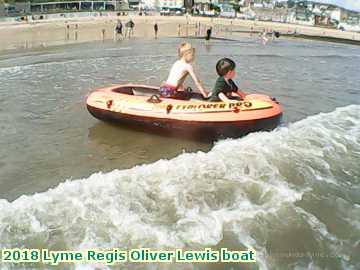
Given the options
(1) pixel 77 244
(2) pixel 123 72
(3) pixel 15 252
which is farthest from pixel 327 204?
(2) pixel 123 72

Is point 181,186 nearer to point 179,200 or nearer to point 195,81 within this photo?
point 179,200

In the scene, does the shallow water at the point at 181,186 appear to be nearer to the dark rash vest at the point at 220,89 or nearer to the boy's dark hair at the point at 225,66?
the dark rash vest at the point at 220,89

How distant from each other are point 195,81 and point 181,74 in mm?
414

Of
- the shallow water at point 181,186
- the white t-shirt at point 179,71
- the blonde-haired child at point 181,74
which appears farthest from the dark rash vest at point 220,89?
the shallow water at point 181,186

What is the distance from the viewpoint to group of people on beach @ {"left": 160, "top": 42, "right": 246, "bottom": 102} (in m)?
8.69

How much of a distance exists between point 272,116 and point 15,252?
544 centimetres

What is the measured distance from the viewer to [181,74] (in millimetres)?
9039

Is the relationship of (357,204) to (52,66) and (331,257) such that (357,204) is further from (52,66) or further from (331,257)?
(52,66)

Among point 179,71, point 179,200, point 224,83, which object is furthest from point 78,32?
point 179,200

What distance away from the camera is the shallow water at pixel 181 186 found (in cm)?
509

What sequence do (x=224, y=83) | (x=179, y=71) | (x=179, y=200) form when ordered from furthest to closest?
(x=179, y=71), (x=224, y=83), (x=179, y=200)

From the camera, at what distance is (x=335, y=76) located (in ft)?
59.1

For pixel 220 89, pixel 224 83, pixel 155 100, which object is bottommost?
pixel 155 100

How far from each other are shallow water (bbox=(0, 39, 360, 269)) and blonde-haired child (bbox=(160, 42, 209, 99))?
104cm
